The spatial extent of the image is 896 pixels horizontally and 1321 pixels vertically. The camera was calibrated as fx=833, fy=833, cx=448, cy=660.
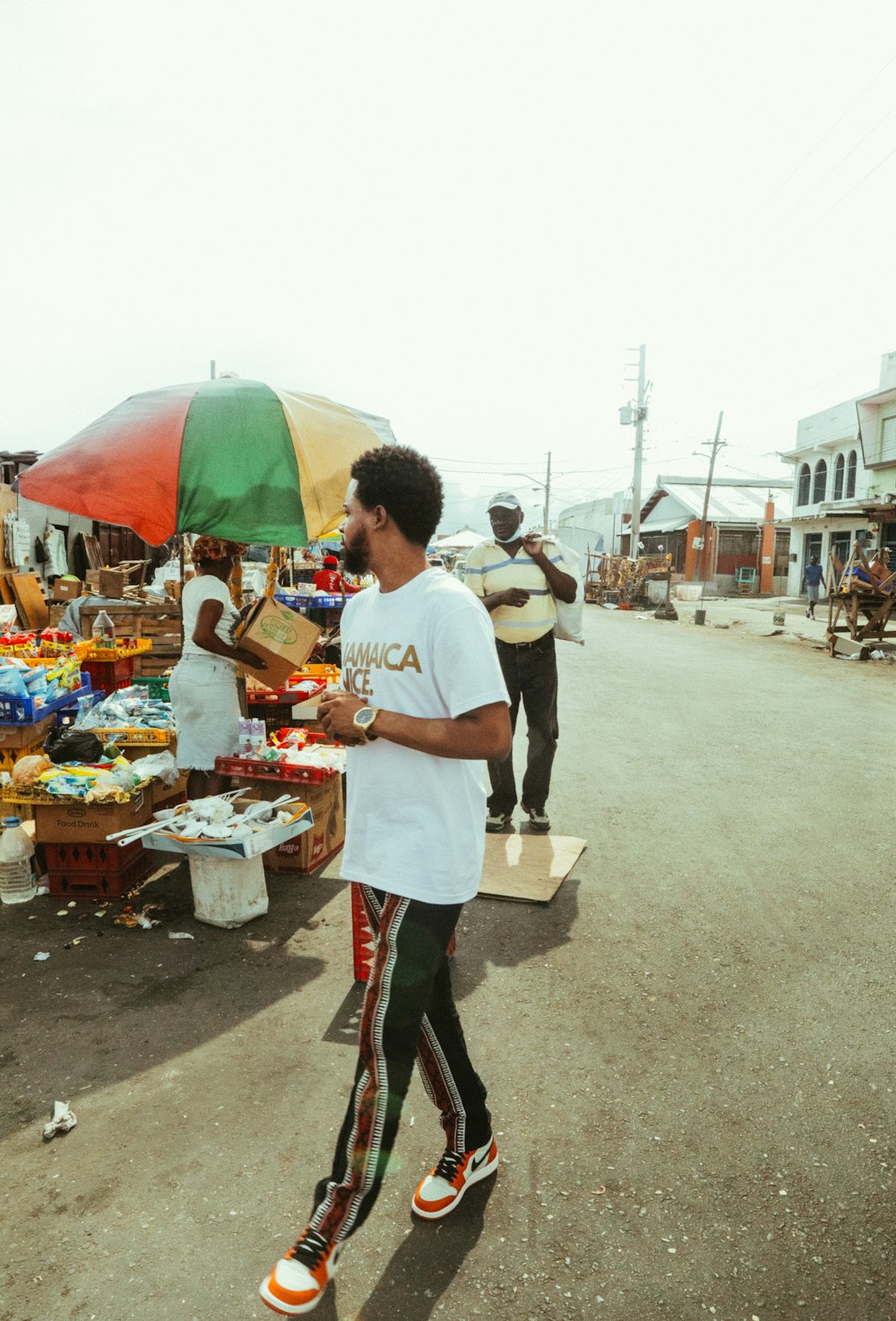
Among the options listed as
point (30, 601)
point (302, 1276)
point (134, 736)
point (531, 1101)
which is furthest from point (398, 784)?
point (30, 601)

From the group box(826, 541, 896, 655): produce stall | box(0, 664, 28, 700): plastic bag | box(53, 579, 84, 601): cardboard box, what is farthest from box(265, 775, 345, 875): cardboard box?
box(826, 541, 896, 655): produce stall

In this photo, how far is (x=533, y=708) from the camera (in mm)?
5547

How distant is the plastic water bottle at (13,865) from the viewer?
4.75 meters

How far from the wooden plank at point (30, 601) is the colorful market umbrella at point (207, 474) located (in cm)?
1008

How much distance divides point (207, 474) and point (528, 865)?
297cm

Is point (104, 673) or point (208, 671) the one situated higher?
point (208, 671)

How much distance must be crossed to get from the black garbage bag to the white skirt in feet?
1.90

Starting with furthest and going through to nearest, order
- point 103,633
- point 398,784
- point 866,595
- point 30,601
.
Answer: point 866,595 → point 30,601 → point 103,633 → point 398,784

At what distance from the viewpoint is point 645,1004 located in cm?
372

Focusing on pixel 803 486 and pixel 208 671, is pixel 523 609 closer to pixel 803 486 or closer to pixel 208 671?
pixel 208 671

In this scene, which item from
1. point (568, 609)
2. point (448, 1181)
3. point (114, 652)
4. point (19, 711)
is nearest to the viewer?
point (448, 1181)

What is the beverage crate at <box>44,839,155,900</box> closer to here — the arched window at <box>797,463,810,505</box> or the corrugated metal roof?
the arched window at <box>797,463,810,505</box>

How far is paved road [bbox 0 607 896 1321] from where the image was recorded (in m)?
2.30

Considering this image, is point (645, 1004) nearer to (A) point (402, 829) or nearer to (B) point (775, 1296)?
(B) point (775, 1296)
